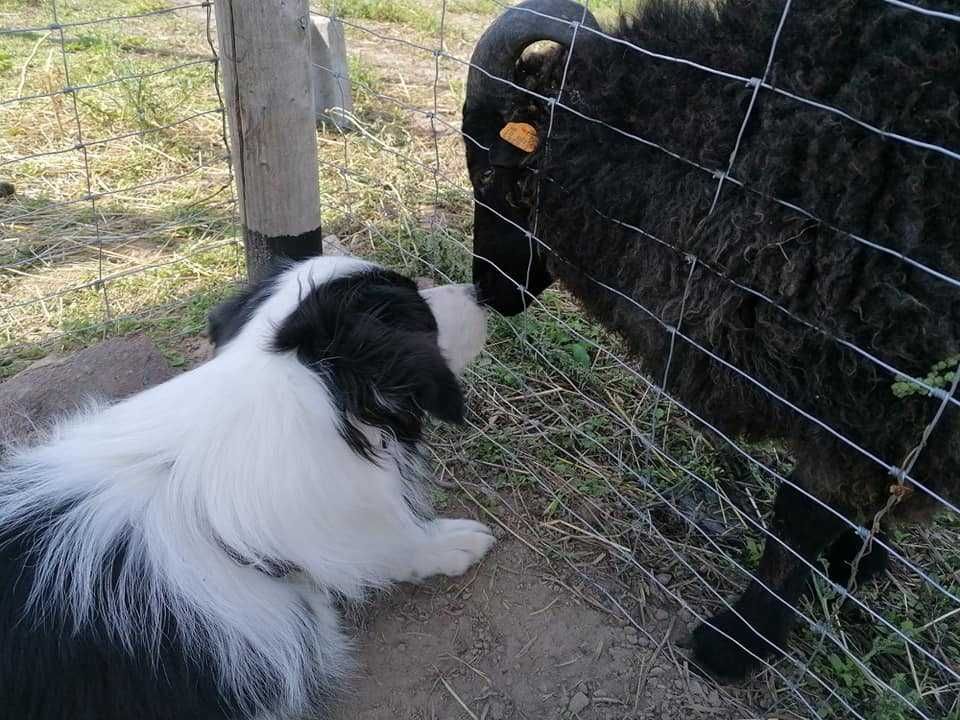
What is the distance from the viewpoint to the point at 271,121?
2.80 metres

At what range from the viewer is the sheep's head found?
8.27 ft

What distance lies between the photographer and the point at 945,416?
6.18 feet

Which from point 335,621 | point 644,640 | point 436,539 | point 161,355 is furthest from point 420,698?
point 161,355

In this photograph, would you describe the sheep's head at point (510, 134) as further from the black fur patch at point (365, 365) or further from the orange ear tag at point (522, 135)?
the black fur patch at point (365, 365)

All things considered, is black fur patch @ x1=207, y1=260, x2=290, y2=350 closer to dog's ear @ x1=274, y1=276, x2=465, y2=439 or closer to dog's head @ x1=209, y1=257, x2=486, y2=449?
dog's head @ x1=209, y1=257, x2=486, y2=449

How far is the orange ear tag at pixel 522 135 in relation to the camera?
255cm

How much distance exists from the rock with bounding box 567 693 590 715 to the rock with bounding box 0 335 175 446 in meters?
2.13

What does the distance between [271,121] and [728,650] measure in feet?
7.99

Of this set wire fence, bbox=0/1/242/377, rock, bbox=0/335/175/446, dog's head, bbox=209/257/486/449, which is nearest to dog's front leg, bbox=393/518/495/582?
dog's head, bbox=209/257/486/449

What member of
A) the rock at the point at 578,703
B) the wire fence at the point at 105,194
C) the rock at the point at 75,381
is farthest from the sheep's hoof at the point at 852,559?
the wire fence at the point at 105,194

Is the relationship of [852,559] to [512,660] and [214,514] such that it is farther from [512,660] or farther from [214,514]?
[214,514]

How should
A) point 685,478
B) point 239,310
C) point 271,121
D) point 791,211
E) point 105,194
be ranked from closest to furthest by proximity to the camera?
point 791,211
point 239,310
point 271,121
point 685,478
point 105,194

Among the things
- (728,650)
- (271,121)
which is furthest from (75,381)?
(728,650)

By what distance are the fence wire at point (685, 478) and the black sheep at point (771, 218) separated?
0.03 meters
